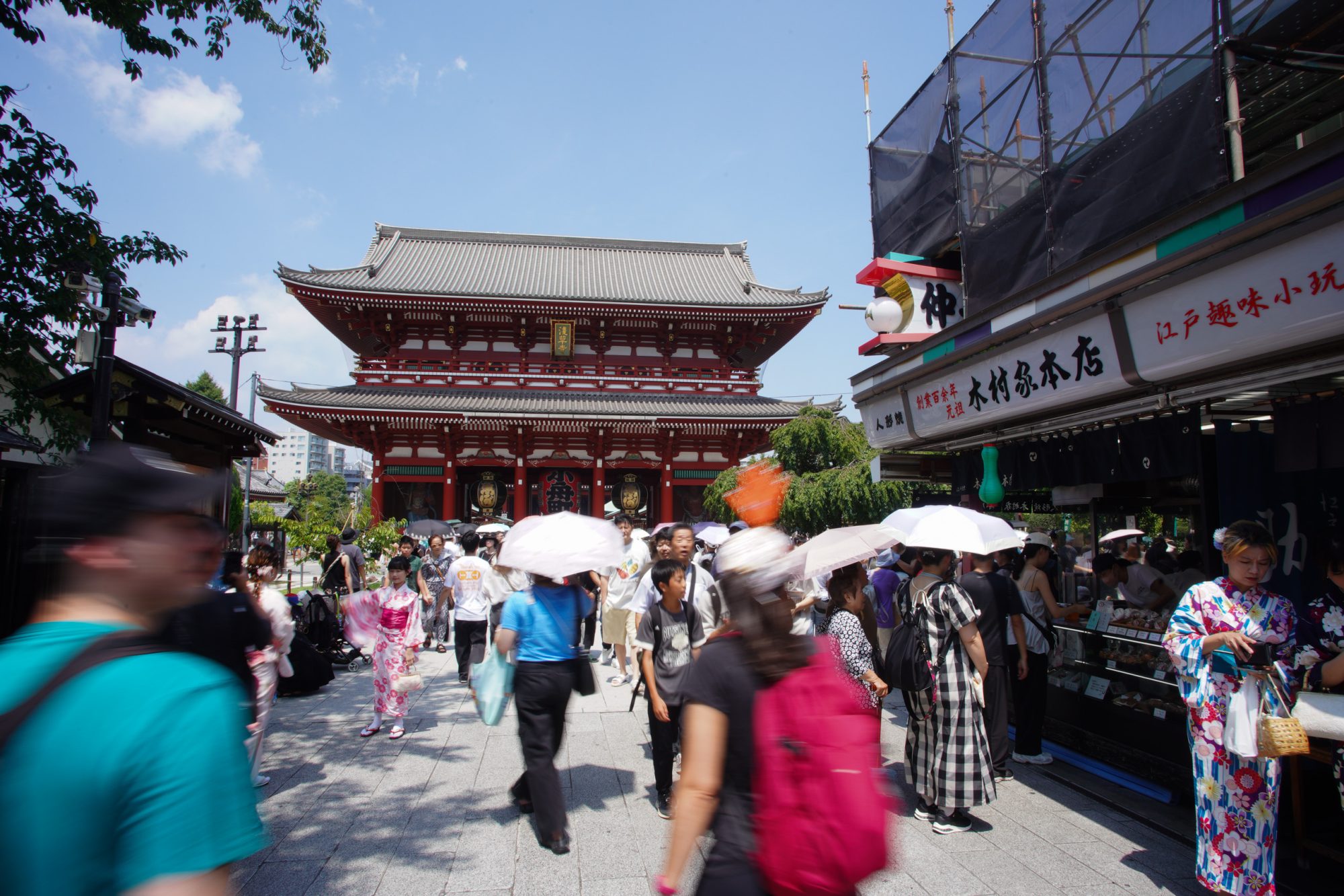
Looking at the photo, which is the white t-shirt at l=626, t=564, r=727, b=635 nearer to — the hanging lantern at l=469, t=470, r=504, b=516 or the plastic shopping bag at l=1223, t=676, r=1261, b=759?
the plastic shopping bag at l=1223, t=676, r=1261, b=759

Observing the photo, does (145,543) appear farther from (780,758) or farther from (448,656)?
(448,656)

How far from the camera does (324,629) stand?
8703 mm

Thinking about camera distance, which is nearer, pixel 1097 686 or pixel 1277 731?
pixel 1277 731

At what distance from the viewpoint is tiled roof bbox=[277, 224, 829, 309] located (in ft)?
64.3

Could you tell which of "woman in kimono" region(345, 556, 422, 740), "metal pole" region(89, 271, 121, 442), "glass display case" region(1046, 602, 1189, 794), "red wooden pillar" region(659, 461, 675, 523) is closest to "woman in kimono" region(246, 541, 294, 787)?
"woman in kimono" region(345, 556, 422, 740)

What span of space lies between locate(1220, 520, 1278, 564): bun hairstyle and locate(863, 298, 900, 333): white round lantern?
4339 millimetres

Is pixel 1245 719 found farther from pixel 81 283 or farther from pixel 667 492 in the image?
pixel 667 492

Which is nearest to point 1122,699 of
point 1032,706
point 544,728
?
point 1032,706

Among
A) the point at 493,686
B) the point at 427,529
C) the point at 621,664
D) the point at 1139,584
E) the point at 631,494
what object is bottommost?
the point at 621,664

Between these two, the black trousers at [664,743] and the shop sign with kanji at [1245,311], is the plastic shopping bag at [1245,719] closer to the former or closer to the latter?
the shop sign with kanji at [1245,311]

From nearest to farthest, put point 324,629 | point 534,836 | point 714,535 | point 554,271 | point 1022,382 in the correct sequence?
1. point 534,836
2. point 1022,382
3. point 714,535
4. point 324,629
5. point 554,271

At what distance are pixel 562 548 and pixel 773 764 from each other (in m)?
2.52

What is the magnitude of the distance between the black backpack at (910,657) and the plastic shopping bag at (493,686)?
2.15m

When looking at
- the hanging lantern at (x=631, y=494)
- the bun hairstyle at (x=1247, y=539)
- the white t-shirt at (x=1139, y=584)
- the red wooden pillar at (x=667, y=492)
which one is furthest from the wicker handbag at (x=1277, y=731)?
the hanging lantern at (x=631, y=494)
